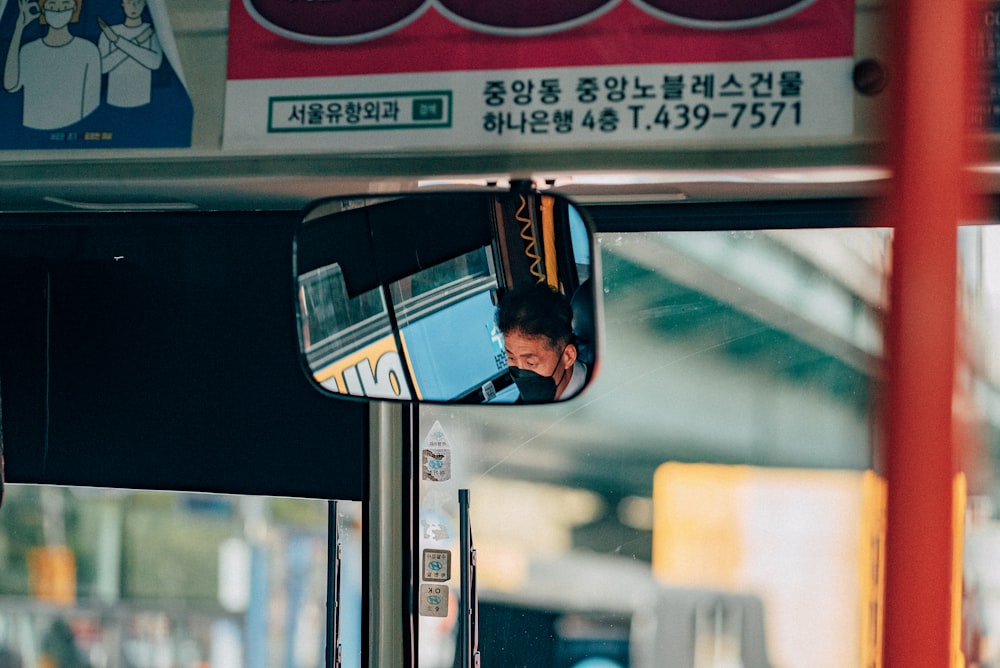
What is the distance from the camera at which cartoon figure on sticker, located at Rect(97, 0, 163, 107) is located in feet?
5.57

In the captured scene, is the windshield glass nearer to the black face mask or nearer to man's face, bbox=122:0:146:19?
the black face mask

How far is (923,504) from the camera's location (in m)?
0.78

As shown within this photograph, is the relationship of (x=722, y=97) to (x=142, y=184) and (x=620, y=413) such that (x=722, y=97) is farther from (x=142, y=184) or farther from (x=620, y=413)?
(x=142, y=184)

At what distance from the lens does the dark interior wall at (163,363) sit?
2.10 metres

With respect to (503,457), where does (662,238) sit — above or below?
above

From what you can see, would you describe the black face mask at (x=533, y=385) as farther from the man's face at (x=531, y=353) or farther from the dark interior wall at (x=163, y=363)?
the dark interior wall at (x=163, y=363)

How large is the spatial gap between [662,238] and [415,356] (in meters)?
0.57

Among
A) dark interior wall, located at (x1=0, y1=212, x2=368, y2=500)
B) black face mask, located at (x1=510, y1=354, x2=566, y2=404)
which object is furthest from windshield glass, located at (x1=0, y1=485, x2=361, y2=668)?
black face mask, located at (x1=510, y1=354, x2=566, y2=404)

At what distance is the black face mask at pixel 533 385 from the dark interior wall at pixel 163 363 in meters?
0.60

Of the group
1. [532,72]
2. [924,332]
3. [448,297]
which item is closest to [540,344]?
[448,297]

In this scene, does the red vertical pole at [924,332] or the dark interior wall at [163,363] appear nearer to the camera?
the red vertical pole at [924,332]

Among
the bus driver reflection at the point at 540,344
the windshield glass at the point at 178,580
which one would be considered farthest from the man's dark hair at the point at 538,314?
the windshield glass at the point at 178,580

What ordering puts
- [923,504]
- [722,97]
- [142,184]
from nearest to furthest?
[923,504], [722,97], [142,184]

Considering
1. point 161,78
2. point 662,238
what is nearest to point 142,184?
point 161,78
